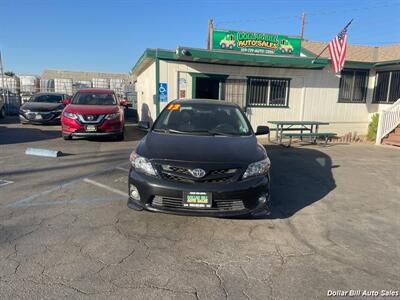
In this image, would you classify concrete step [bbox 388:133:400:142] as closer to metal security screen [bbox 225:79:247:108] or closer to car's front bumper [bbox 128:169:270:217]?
metal security screen [bbox 225:79:247:108]

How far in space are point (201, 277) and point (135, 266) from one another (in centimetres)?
67

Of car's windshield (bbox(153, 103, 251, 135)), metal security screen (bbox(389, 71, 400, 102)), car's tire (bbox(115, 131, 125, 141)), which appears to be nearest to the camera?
car's windshield (bbox(153, 103, 251, 135))

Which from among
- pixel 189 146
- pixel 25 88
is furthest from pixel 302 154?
pixel 25 88

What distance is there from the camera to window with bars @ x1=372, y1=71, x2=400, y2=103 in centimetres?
1364

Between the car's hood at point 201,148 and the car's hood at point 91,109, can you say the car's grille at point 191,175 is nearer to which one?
the car's hood at point 201,148

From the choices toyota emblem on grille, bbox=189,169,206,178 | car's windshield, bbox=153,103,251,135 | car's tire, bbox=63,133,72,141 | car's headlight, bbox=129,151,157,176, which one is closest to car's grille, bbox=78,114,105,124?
car's tire, bbox=63,133,72,141

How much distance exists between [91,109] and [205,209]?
7.48 m

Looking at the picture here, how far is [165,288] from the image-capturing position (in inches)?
108

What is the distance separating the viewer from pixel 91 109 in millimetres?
9906

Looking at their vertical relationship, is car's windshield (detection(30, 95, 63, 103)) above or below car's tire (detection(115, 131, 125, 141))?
above

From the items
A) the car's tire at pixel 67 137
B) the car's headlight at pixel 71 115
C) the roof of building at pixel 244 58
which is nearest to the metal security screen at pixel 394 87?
the roof of building at pixel 244 58

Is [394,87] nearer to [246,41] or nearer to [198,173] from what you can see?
[246,41]

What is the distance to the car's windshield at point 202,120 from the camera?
16.1 ft

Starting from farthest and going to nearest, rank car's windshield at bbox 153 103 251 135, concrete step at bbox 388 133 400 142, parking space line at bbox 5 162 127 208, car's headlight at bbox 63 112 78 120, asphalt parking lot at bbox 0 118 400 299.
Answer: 1. concrete step at bbox 388 133 400 142
2. car's headlight at bbox 63 112 78 120
3. car's windshield at bbox 153 103 251 135
4. parking space line at bbox 5 162 127 208
5. asphalt parking lot at bbox 0 118 400 299
